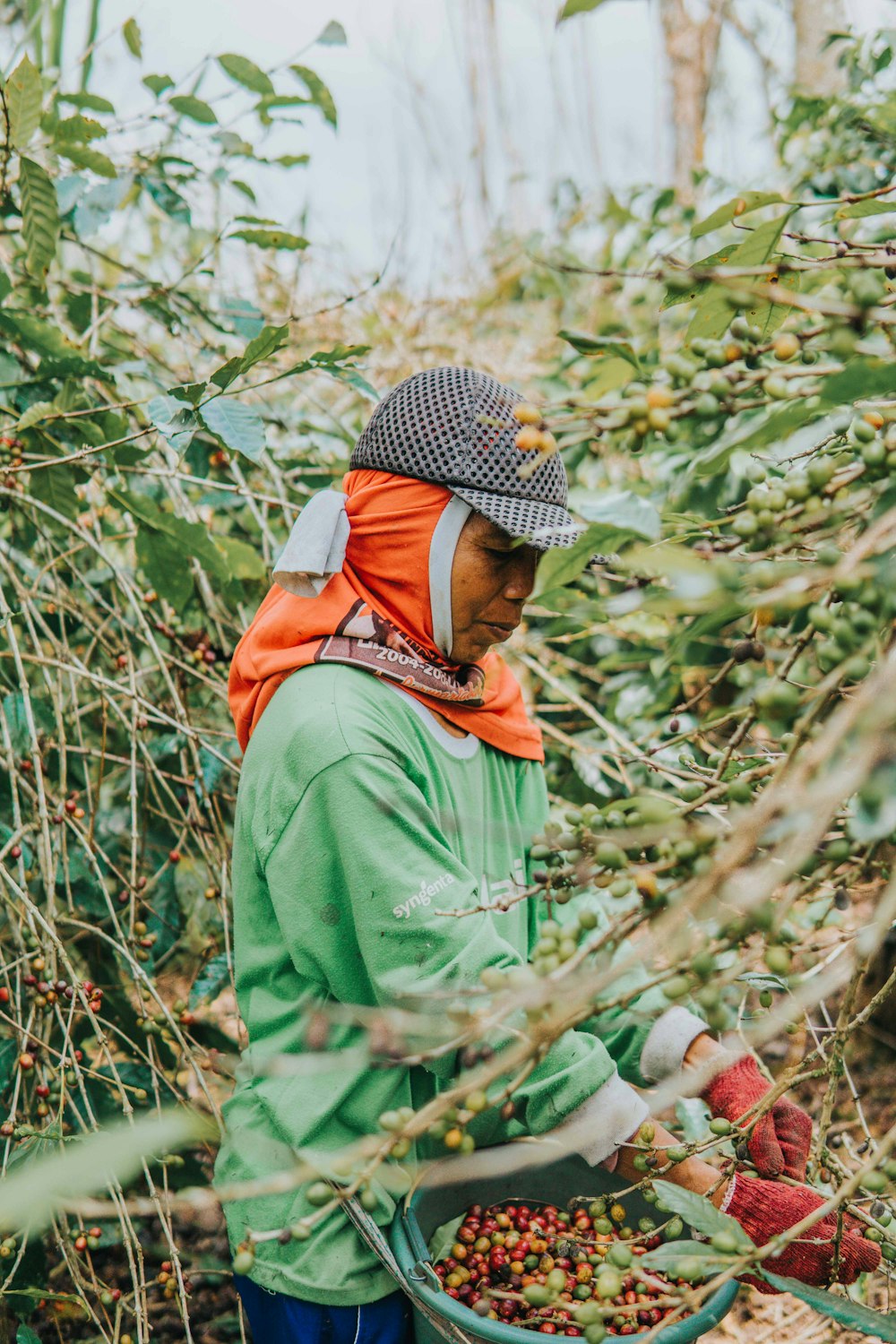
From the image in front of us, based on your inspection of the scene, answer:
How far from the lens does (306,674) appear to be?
150 cm

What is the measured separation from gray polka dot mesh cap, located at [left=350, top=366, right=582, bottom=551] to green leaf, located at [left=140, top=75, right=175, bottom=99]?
1145mm

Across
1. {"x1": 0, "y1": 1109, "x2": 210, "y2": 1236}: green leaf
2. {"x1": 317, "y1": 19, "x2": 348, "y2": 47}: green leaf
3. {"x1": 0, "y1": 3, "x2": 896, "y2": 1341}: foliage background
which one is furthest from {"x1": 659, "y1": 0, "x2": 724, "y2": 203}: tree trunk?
{"x1": 0, "y1": 1109, "x2": 210, "y2": 1236}: green leaf

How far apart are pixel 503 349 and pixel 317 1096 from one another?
445 cm

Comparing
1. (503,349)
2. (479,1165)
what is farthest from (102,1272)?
(503,349)

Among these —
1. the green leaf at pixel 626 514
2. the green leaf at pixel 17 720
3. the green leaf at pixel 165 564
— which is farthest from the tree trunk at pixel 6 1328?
the green leaf at pixel 626 514

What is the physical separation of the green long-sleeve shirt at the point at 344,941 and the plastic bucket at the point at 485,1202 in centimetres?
7

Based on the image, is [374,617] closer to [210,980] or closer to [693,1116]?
[210,980]

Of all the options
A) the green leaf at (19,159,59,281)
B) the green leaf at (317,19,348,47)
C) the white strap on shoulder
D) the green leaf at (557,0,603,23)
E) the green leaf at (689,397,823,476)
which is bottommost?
the white strap on shoulder

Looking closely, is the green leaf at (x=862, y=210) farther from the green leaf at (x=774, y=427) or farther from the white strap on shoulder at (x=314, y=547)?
the white strap on shoulder at (x=314, y=547)

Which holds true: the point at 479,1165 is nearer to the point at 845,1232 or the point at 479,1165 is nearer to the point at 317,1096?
the point at 317,1096

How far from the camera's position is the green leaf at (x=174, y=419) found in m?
1.56

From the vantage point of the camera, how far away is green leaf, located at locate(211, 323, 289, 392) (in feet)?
5.08

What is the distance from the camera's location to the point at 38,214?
2.04 m

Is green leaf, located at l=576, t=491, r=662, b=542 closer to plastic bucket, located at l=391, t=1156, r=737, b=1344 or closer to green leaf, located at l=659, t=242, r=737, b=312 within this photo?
green leaf, located at l=659, t=242, r=737, b=312
